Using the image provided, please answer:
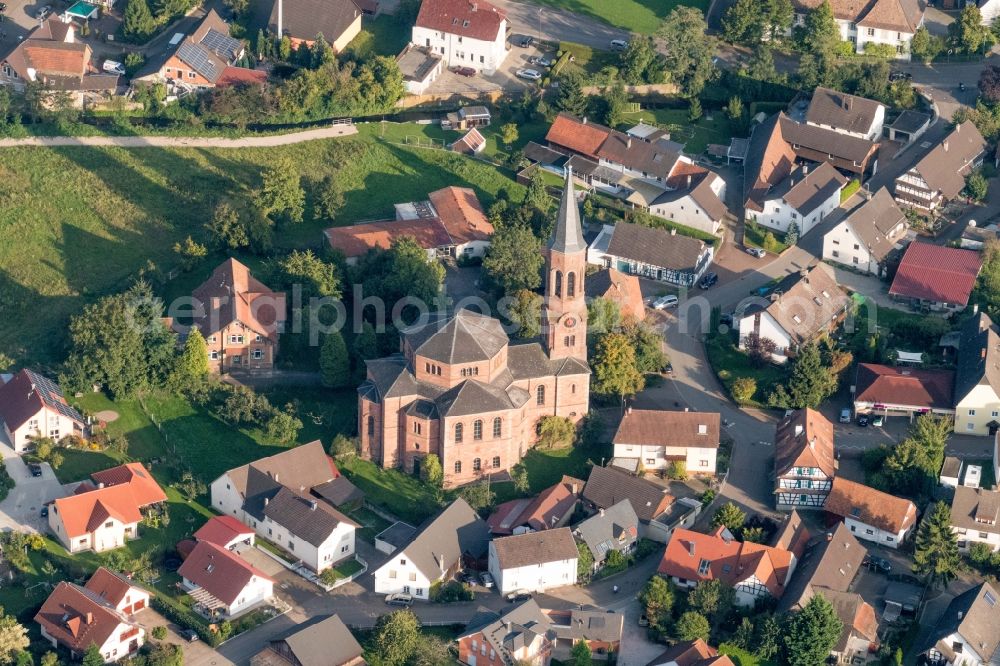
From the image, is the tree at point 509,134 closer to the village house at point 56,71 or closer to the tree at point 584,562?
the village house at point 56,71

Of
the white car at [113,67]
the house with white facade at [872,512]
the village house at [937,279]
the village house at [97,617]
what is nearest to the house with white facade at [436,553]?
the village house at [97,617]

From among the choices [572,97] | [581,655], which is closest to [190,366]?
[581,655]

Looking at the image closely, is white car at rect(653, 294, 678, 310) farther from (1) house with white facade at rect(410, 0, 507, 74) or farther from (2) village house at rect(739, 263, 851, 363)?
(1) house with white facade at rect(410, 0, 507, 74)

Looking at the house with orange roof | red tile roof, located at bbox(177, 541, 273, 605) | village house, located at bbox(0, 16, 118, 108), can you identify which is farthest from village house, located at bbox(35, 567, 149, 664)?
village house, located at bbox(0, 16, 118, 108)

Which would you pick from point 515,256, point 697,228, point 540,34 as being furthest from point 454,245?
point 540,34

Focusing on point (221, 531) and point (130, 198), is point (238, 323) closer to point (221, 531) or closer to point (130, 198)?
point (221, 531)
